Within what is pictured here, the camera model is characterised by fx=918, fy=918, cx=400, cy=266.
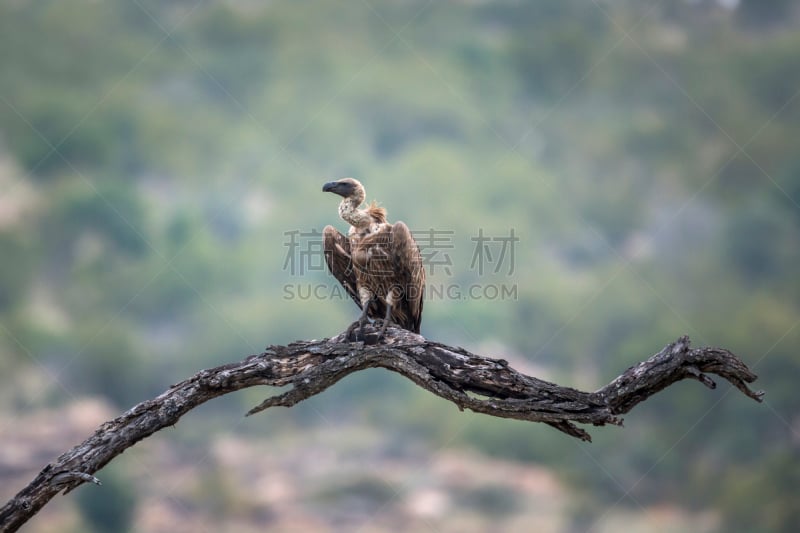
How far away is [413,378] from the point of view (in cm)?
668

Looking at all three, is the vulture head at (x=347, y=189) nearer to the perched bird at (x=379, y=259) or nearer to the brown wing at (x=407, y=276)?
the perched bird at (x=379, y=259)

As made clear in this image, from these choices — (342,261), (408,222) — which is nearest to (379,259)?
(342,261)

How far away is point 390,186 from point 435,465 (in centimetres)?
1351

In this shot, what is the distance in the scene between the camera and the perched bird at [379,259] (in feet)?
26.0

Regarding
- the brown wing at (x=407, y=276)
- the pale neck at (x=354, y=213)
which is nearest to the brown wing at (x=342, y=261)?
the brown wing at (x=407, y=276)

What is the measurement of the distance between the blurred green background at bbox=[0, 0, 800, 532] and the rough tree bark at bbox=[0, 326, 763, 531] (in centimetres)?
1381

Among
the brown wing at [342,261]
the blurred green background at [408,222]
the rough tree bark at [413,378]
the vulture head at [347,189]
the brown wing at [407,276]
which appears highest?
the blurred green background at [408,222]

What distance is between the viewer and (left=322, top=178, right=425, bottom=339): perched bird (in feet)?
26.0

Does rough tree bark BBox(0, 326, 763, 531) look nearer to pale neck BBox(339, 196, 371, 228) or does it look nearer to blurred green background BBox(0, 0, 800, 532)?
pale neck BBox(339, 196, 371, 228)

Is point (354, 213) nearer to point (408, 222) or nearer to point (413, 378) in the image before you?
point (413, 378)

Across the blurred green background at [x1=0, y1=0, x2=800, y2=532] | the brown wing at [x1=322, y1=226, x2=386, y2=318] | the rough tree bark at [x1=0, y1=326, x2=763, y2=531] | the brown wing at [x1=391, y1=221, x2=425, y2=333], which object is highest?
the blurred green background at [x1=0, y1=0, x2=800, y2=532]

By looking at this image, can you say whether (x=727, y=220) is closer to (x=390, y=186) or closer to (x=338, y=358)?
(x=390, y=186)

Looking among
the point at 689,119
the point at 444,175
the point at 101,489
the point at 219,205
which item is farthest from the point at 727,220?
the point at 101,489

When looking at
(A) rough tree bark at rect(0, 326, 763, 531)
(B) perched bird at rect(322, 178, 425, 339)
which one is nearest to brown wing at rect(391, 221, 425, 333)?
(B) perched bird at rect(322, 178, 425, 339)
